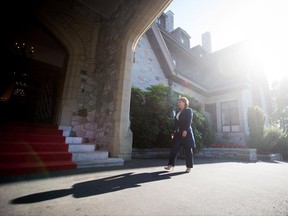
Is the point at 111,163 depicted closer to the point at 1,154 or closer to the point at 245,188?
the point at 1,154

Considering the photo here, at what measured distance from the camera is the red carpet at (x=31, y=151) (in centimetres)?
290

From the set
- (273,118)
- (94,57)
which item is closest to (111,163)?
(94,57)

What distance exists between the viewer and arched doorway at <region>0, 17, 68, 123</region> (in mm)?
7016

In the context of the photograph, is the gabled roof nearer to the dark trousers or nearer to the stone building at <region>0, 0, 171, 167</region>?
the stone building at <region>0, 0, 171, 167</region>

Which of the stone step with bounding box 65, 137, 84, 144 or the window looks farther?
the window

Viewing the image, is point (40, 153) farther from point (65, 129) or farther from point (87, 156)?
point (65, 129)

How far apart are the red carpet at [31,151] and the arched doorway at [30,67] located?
1990 millimetres

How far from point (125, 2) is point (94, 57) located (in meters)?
2.13

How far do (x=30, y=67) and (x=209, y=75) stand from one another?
45.8 feet

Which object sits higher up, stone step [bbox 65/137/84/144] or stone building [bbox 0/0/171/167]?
stone building [bbox 0/0/171/167]

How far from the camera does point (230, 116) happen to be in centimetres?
1357

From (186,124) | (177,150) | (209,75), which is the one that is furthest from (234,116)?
(177,150)

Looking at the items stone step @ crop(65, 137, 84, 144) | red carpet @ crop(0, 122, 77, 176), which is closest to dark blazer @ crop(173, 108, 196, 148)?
red carpet @ crop(0, 122, 77, 176)

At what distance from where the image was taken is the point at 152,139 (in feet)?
19.6
